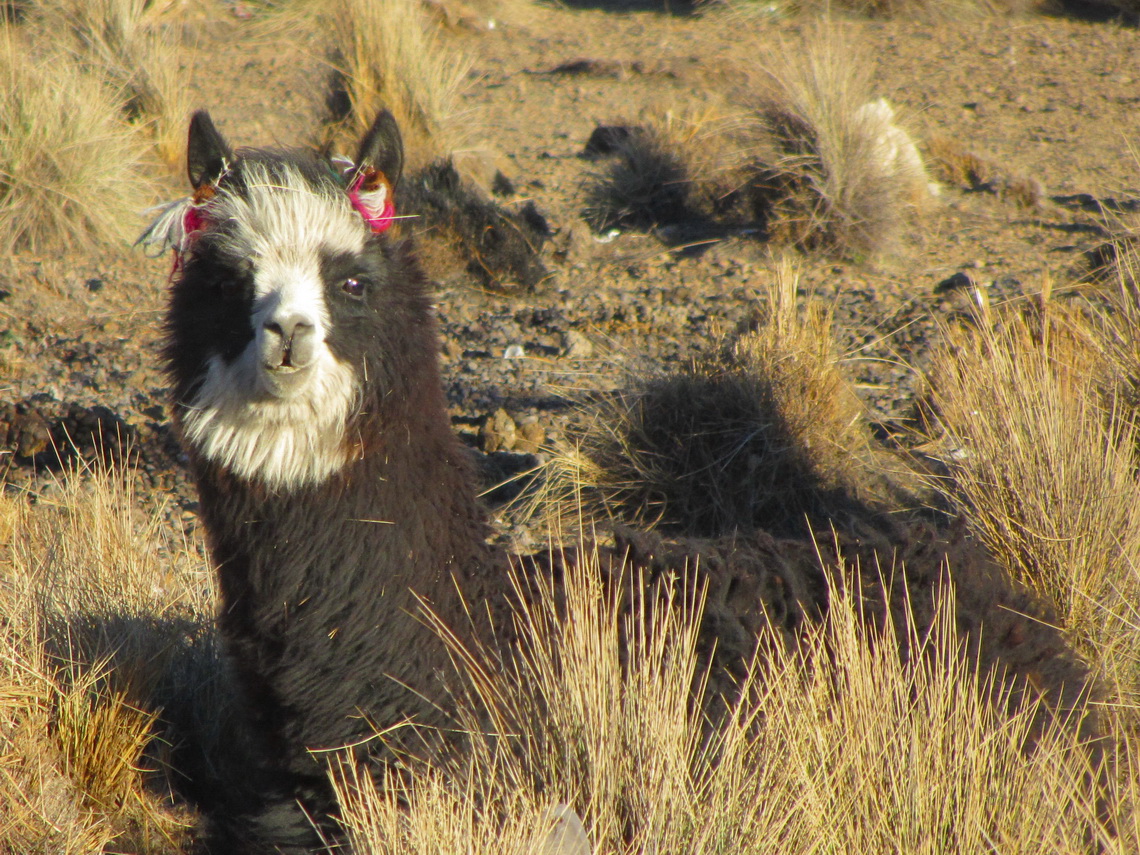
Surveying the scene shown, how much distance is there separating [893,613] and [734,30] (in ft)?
40.8

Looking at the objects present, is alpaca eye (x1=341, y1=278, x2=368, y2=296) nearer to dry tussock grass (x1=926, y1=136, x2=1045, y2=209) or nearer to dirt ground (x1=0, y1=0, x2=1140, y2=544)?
dirt ground (x1=0, y1=0, x2=1140, y2=544)

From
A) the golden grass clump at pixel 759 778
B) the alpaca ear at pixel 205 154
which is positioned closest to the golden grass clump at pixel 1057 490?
the golden grass clump at pixel 759 778

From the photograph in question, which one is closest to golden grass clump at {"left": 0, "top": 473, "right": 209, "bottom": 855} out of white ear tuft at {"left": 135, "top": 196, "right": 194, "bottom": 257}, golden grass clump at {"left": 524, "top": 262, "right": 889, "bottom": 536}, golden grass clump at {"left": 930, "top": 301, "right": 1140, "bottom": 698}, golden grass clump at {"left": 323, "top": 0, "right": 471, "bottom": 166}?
white ear tuft at {"left": 135, "top": 196, "right": 194, "bottom": 257}

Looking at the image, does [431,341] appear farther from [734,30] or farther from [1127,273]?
[734,30]

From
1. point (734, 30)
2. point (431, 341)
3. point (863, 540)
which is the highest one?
point (734, 30)

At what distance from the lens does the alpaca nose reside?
8.55 ft

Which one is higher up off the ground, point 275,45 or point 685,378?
point 275,45

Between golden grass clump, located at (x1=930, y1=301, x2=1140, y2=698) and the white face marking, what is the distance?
8.51 ft

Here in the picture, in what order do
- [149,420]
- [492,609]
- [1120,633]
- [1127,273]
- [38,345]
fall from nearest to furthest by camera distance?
[492,609] < [1120,633] < [1127,273] < [149,420] < [38,345]

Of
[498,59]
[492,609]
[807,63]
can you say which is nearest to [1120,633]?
[492,609]

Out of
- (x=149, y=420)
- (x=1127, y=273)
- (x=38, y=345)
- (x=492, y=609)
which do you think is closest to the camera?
(x=492, y=609)

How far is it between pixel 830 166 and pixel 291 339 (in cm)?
631

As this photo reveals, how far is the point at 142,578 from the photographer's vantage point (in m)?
4.26

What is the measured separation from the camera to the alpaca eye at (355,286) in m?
2.86
